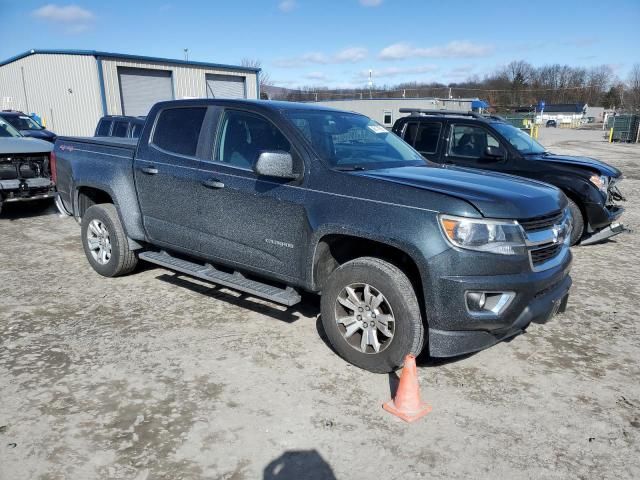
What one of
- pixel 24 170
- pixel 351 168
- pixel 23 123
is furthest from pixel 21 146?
pixel 23 123

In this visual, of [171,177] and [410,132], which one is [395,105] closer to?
[410,132]

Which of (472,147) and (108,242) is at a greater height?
(472,147)

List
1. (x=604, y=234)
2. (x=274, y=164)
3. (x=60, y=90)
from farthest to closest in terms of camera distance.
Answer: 1. (x=60, y=90)
2. (x=604, y=234)
3. (x=274, y=164)

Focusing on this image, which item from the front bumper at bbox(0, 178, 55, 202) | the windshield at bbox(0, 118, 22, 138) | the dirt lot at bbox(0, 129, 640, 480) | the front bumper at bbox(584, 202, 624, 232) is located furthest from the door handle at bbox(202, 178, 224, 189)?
the windshield at bbox(0, 118, 22, 138)

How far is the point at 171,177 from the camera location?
15.6 ft

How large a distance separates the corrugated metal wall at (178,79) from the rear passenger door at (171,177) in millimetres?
19809

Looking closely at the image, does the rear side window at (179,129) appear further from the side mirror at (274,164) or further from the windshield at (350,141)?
the side mirror at (274,164)

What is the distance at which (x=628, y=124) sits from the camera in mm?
33812

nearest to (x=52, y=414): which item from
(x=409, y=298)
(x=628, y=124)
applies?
(x=409, y=298)

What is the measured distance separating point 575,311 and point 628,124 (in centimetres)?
3512

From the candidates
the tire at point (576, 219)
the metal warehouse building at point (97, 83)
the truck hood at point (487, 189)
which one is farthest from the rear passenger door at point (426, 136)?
the metal warehouse building at point (97, 83)

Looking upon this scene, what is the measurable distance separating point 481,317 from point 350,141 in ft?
6.42

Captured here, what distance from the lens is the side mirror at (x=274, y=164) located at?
3.74 meters

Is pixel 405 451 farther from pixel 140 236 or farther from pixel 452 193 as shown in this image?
pixel 140 236
